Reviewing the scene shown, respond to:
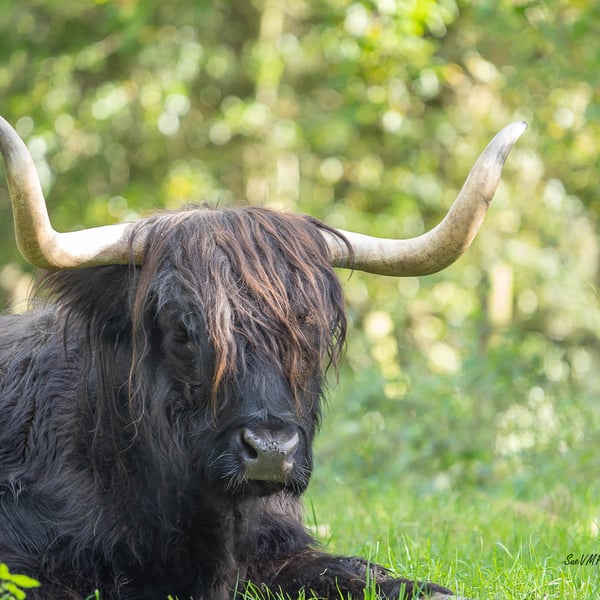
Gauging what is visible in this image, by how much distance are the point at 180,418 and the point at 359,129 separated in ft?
35.6

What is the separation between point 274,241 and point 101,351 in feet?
2.51

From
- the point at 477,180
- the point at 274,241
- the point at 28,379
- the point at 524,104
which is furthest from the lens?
the point at 524,104

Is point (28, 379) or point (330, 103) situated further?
point (330, 103)

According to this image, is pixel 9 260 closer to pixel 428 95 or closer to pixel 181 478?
pixel 428 95

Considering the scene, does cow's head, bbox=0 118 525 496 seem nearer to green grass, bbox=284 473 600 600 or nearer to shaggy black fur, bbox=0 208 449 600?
shaggy black fur, bbox=0 208 449 600

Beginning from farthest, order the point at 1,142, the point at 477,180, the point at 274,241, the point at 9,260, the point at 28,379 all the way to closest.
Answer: the point at 9,260
the point at 28,379
the point at 274,241
the point at 477,180
the point at 1,142

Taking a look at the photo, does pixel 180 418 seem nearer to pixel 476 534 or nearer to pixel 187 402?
pixel 187 402

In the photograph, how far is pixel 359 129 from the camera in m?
14.2

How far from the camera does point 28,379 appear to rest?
173 inches

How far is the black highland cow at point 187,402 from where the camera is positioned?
3.62m

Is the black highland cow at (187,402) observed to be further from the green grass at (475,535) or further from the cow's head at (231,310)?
the green grass at (475,535)

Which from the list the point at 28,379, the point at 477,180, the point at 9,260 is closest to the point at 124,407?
the point at 28,379

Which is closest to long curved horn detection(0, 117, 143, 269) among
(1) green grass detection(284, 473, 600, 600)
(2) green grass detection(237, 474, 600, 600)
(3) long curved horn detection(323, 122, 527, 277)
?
(3) long curved horn detection(323, 122, 527, 277)

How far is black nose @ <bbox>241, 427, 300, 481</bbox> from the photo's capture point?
3.42 meters
